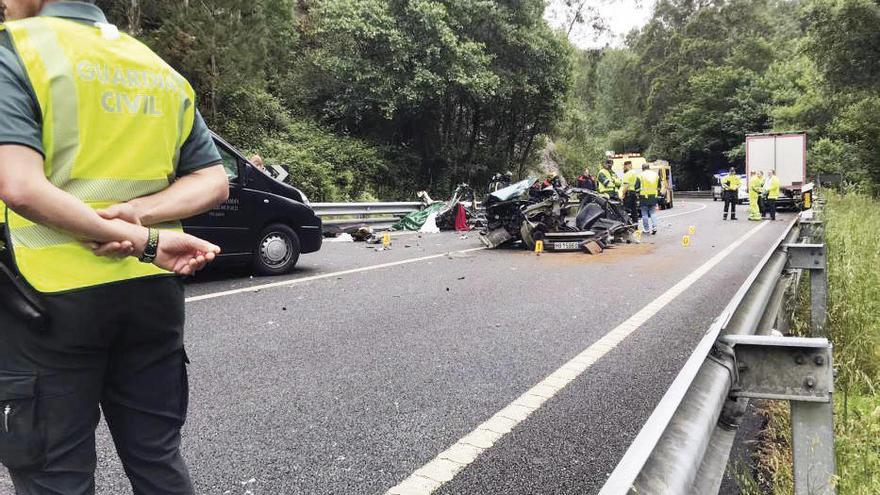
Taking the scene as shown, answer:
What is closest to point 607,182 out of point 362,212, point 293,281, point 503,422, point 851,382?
point 362,212

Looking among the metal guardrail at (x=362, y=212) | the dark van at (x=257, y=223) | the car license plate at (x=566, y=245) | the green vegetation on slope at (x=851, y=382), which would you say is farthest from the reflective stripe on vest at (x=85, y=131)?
the metal guardrail at (x=362, y=212)

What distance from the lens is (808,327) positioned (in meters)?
5.23

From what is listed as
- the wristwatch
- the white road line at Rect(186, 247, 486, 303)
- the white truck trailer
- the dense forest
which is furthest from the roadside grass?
the white truck trailer

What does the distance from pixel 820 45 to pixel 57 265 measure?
2519 cm

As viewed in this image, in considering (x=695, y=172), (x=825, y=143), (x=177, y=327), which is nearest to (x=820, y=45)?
(x=825, y=143)

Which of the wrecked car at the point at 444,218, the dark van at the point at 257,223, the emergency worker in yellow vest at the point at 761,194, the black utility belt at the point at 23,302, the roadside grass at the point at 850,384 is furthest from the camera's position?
the emergency worker in yellow vest at the point at 761,194

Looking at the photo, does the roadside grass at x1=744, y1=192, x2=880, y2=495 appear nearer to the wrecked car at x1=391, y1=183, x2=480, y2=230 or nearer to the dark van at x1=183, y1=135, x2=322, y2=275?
the dark van at x1=183, y1=135, x2=322, y2=275

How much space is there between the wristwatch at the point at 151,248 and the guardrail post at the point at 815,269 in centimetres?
474

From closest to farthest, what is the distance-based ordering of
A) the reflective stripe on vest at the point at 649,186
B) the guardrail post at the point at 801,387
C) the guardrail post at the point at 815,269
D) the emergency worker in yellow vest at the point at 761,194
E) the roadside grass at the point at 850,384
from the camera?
the guardrail post at the point at 801,387
the roadside grass at the point at 850,384
the guardrail post at the point at 815,269
the reflective stripe on vest at the point at 649,186
the emergency worker in yellow vest at the point at 761,194

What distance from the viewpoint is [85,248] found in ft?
4.95

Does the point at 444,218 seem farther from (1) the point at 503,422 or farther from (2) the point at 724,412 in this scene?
(2) the point at 724,412

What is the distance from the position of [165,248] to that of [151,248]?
0.04 m

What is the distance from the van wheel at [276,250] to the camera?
26.6ft

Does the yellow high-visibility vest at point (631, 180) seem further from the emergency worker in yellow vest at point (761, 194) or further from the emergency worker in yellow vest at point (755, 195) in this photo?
the emergency worker in yellow vest at point (761, 194)
